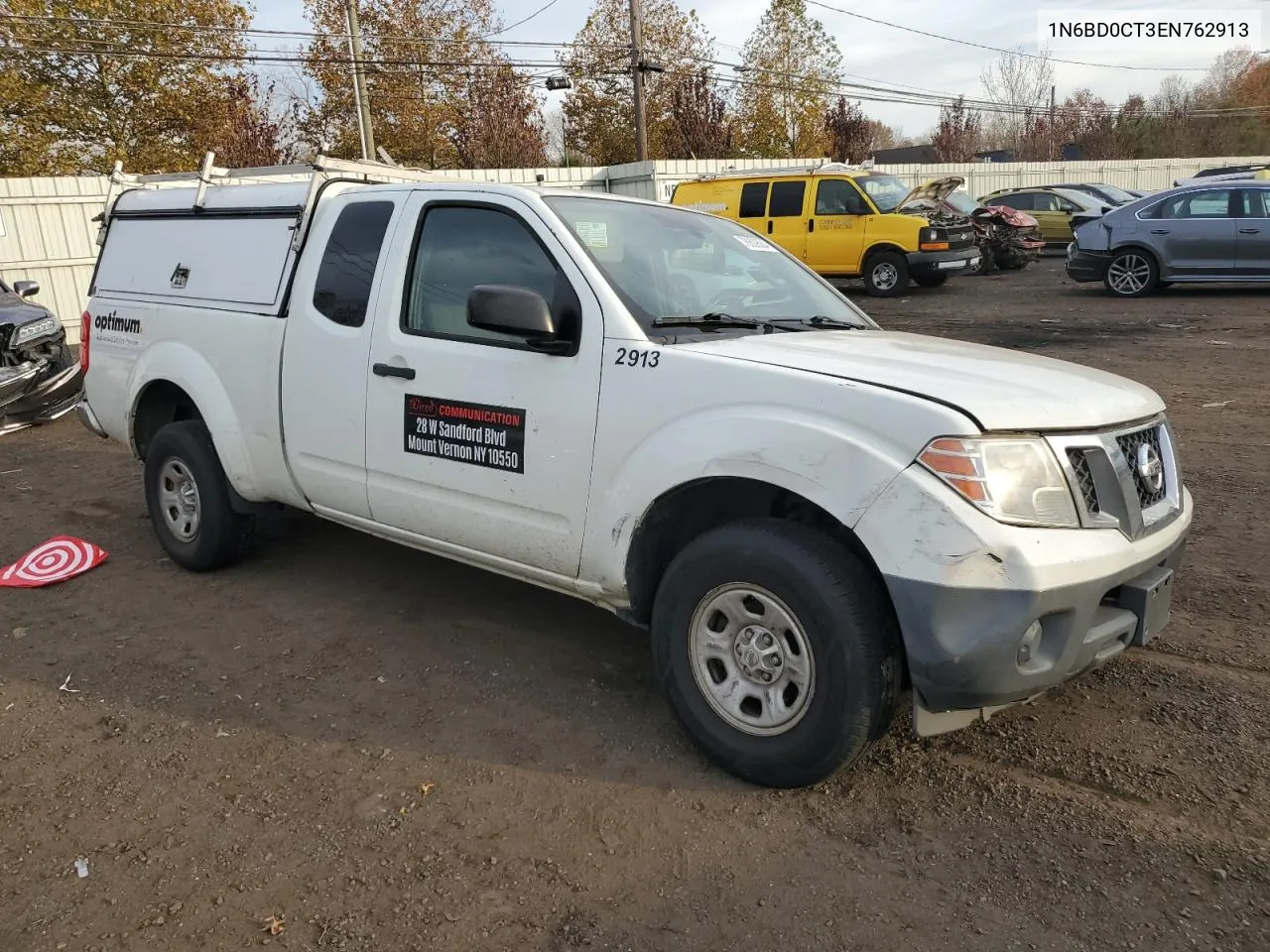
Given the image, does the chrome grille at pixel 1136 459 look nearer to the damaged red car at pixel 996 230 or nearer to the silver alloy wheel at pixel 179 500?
the silver alloy wheel at pixel 179 500

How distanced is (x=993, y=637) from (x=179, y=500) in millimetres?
4276

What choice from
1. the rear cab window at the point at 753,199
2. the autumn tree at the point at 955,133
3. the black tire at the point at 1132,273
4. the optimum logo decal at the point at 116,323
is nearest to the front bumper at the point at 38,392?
the optimum logo decal at the point at 116,323

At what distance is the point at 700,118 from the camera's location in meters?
34.1

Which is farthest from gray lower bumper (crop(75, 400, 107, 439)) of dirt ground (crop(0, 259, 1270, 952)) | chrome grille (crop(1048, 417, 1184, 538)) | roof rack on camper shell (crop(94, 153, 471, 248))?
chrome grille (crop(1048, 417, 1184, 538))

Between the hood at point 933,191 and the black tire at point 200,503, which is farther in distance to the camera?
the hood at point 933,191

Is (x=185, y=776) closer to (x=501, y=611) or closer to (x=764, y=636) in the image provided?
(x=501, y=611)

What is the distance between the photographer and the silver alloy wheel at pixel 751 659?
2.99 m

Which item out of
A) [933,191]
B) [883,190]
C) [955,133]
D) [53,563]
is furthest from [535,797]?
[955,133]

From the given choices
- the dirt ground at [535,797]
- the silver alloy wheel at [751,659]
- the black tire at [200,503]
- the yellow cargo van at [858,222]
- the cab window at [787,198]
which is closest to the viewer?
the dirt ground at [535,797]

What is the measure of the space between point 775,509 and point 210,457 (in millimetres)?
3078

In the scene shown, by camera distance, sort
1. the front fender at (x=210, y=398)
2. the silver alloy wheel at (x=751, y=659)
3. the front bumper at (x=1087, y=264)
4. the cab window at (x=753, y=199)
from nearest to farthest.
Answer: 1. the silver alloy wheel at (x=751, y=659)
2. the front fender at (x=210, y=398)
3. the front bumper at (x=1087, y=264)
4. the cab window at (x=753, y=199)

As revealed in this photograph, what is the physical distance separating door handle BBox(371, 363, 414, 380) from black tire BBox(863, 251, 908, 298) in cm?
1479

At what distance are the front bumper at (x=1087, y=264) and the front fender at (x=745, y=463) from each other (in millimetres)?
14321

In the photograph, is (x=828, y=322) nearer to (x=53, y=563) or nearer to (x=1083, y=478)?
(x=1083, y=478)
